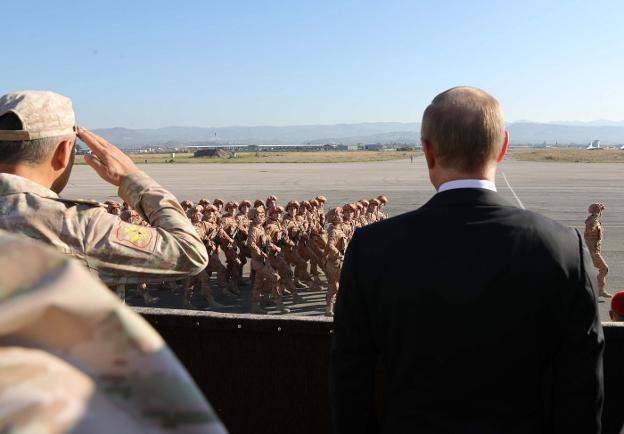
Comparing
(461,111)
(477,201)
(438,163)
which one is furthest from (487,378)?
(461,111)

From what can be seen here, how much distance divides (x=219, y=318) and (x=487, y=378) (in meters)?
1.25

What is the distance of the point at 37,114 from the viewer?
5.40 feet

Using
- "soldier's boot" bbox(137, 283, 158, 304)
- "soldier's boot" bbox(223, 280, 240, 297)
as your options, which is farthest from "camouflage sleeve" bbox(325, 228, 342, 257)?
"soldier's boot" bbox(137, 283, 158, 304)

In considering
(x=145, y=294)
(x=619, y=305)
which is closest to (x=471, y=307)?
(x=619, y=305)

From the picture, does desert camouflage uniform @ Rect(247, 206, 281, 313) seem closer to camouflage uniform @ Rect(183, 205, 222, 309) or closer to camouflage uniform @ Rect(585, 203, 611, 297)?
camouflage uniform @ Rect(183, 205, 222, 309)

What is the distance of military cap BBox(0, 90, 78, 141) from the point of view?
1.62 meters

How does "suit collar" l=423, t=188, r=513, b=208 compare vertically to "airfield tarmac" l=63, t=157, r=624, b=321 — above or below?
above

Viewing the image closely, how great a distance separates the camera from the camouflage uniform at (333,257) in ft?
30.8

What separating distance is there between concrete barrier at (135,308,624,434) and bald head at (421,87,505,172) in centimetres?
105

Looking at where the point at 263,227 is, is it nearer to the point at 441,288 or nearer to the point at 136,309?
the point at 136,309

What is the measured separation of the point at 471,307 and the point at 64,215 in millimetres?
1087

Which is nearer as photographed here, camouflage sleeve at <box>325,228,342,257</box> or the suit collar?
the suit collar

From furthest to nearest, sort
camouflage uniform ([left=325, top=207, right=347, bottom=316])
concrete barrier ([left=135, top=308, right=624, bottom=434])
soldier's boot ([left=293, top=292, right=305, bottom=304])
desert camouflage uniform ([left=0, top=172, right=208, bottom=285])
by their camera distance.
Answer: soldier's boot ([left=293, top=292, right=305, bottom=304]) < camouflage uniform ([left=325, top=207, right=347, bottom=316]) < concrete barrier ([left=135, top=308, right=624, bottom=434]) < desert camouflage uniform ([left=0, top=172, right=208, bottom=285])

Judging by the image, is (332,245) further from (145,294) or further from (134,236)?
(134,236)
